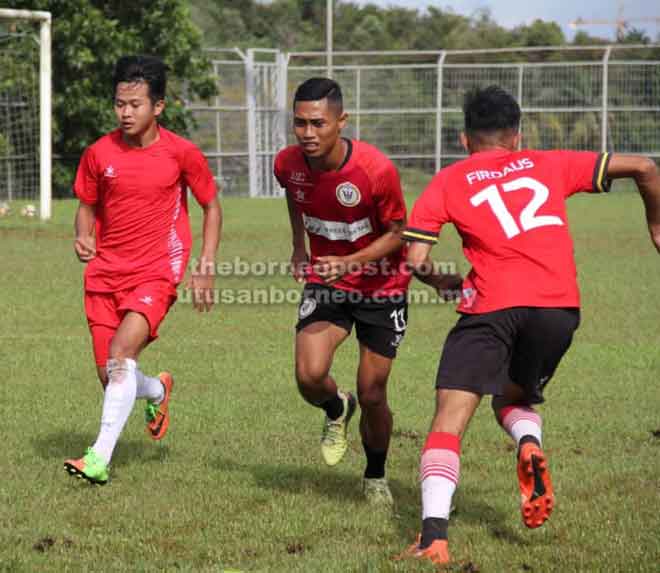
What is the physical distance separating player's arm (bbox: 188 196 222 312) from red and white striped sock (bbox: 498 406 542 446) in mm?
1884

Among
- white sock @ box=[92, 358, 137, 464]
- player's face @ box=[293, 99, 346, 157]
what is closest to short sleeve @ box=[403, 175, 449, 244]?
player's face @ box=[293, 99, 346, 157]

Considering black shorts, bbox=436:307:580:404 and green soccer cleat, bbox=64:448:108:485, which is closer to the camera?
black shorts, bbox=436:307:580:404

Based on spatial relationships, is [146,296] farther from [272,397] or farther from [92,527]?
[272,397]

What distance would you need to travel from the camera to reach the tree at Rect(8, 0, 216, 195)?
31.6m

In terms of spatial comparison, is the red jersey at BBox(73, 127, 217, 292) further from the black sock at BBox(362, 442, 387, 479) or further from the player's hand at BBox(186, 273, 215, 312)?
the black sock at BBox(362, 442, 387, 479)

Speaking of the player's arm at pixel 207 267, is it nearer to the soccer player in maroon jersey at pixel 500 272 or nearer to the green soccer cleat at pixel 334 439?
the green soccer cleat at pixel 334 439

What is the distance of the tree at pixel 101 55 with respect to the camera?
31.6 m

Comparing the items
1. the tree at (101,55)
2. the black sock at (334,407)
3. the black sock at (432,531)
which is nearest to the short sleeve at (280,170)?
the black sock at (334,407)

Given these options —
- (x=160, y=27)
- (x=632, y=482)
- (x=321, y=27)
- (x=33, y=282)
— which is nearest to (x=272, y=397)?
(x=632, y=482)

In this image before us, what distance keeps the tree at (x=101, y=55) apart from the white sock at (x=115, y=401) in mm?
25749

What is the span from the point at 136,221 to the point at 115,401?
3.42 feet

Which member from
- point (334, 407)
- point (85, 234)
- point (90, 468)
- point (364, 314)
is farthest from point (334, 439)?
point (85, 234)

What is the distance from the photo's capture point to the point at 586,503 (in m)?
6.38

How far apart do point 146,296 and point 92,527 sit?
1.44 meters
